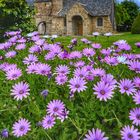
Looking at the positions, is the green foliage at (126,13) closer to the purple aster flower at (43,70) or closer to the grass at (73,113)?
the purple aster flower at (43,70)

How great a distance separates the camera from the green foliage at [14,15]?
10195mm

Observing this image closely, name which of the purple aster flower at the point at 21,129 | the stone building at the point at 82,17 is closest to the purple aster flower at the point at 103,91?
the purple aster flower at the point at 21,129

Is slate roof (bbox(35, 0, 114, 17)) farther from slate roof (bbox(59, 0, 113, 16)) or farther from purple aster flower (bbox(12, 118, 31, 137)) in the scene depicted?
purple aster flower (bbox(12, 118, 31, 137))

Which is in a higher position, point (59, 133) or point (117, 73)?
point (117, 73)

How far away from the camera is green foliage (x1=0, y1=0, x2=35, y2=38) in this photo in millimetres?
10195

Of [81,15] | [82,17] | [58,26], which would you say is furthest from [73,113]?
[58,26]

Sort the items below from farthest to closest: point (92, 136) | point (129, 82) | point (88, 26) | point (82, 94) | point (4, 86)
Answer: point (88, 26) → point (4, 86) → point (82, 94) → point (129, 82) → point (92, 136)

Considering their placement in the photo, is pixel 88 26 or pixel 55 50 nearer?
pixel 55 50

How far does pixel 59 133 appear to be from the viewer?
2416 mm

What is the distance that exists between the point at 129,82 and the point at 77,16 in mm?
38865

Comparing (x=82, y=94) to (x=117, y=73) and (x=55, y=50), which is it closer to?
(x=117, y=73)

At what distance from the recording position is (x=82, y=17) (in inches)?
1580

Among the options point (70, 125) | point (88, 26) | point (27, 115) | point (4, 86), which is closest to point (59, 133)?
point (70, 125)

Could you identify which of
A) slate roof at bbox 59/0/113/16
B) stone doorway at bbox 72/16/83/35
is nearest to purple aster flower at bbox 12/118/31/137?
slate roof at bbox 59/0/113/16
